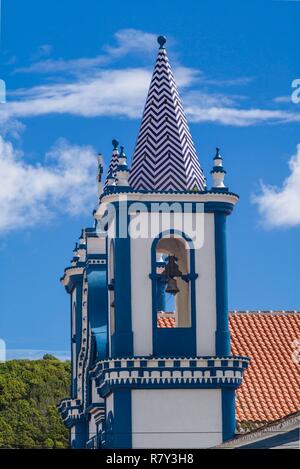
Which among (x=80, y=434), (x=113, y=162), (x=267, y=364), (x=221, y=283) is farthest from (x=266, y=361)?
(x=113, y=162)

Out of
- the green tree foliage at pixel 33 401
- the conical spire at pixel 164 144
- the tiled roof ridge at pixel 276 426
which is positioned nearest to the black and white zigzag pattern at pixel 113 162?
the conical spire at pixel 164 144

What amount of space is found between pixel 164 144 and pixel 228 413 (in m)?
3.92

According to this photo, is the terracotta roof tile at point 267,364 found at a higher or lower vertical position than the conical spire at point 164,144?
lower

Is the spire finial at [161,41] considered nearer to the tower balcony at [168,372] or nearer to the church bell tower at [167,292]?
the church bell tower at [167,292]

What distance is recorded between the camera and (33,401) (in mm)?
44375

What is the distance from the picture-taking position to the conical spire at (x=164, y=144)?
2230 centimetres

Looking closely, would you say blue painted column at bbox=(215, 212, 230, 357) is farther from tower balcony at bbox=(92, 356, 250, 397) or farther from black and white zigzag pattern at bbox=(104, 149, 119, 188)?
black and white zigzag pattern at bbox=(104, 149, 119, 188)

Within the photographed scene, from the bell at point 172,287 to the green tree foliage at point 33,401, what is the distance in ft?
55.8

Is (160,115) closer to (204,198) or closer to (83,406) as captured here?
(204,198)

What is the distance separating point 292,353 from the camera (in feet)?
82.0

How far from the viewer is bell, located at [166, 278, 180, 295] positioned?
72.2 feet
